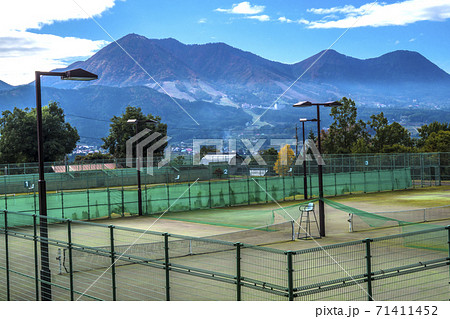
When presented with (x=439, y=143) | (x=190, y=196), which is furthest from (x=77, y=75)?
(x=439, y=143)

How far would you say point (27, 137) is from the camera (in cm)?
7581

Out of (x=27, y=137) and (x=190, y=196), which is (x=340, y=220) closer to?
(x=190, y=196)

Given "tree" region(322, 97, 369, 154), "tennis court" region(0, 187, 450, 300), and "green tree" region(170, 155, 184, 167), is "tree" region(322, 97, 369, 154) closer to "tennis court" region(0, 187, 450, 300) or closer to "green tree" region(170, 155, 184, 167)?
"green tree" region(170, 155, 184, 167)

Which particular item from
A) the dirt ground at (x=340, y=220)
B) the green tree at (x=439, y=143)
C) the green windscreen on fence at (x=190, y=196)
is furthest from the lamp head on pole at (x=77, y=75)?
the green tree at (x=439, y=143)

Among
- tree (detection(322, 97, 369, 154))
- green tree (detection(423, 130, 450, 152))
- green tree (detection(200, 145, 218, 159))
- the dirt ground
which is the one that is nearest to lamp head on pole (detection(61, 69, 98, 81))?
the dirt ground

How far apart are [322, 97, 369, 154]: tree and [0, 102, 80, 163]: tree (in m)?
44.8

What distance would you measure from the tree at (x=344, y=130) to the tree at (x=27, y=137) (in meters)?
44.8

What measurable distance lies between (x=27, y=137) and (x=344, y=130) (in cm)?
5286

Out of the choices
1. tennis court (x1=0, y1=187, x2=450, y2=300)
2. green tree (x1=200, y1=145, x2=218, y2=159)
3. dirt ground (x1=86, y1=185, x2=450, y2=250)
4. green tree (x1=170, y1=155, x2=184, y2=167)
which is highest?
green tree (x1=200, y1=145, x2=218, y2=159)

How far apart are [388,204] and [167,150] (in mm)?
54918

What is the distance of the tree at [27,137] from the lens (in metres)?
75.1

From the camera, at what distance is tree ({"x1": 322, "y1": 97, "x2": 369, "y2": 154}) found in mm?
90250
